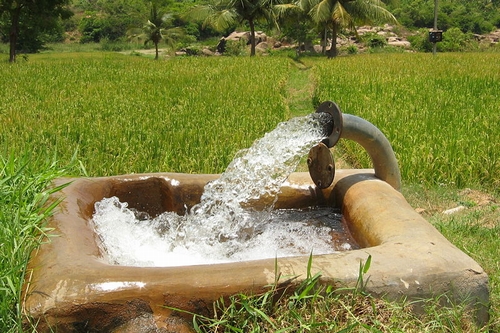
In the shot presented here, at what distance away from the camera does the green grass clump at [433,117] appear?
494 cm

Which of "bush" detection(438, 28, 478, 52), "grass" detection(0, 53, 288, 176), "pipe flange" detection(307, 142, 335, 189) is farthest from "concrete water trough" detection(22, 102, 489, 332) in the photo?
"bush" detection(438, 28, 478, 52)

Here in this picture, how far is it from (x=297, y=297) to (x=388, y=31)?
51.8 meters

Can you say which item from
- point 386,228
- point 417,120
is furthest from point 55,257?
point 417,120

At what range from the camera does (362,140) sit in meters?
2.95

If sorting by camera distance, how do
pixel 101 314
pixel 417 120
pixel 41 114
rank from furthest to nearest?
1. pixel 41 114
2. pixel 417 120
3. pixel 101 314

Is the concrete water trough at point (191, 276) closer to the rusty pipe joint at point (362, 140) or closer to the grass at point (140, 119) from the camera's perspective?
the rusty pipe joint at point (362, 140)

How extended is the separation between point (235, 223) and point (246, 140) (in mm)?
2970

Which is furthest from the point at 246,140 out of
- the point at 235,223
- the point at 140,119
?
the point at 235,223

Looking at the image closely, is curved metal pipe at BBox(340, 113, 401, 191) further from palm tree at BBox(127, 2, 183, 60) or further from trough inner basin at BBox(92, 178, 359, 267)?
palm tree at BBox(127, 2, 183, 60)

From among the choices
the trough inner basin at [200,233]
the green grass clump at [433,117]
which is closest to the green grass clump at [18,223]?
the trough inner basin at [200,233]

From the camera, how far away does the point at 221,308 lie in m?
1.88

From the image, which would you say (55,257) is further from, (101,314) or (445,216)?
(445,216)

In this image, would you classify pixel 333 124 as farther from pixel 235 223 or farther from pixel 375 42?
pixel 375 42

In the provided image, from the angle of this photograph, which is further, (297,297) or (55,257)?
(55,257)
